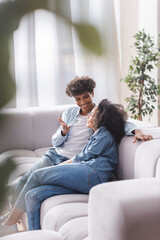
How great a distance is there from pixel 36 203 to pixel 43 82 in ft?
7.67

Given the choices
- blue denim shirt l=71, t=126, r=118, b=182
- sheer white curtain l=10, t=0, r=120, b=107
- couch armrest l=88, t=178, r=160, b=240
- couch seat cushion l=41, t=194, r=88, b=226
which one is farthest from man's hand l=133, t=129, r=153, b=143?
sheer white curtain l=10, t=0, r=120, b=107

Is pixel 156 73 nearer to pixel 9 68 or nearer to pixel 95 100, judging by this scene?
pixel 95 100

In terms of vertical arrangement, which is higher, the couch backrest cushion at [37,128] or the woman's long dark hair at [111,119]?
the woman's long dark hair at [111,119]

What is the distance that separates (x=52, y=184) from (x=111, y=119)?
0.55 meters

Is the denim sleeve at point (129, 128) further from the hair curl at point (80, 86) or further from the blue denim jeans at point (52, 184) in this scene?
the hair curl at point (80, 86)

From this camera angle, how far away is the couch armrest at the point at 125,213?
44.1 inches

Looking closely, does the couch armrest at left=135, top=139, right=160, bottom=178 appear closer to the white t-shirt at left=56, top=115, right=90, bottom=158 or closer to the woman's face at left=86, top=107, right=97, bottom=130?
the woman's face at left=86, top=107, right=97, bottom=130

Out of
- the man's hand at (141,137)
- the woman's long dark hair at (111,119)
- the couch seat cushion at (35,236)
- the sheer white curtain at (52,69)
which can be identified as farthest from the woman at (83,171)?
the sheer white curtain at (52,69)

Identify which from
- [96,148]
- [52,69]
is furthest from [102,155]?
[52,69]

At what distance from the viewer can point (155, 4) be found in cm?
408

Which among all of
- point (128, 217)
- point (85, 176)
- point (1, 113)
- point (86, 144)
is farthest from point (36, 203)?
point (1, 113)

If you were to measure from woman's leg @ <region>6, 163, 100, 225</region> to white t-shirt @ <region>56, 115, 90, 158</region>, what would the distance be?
36 cm

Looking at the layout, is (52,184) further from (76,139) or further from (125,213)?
(125,213)

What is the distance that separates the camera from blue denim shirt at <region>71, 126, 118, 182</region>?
7.21ft
